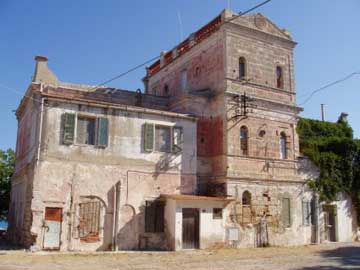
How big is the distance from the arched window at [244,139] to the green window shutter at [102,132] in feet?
24.8

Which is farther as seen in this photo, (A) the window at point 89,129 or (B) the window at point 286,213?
(B) the window at point 286,213

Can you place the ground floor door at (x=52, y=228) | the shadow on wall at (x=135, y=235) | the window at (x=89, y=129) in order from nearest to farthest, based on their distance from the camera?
the ground floor door at (x=52, y=228) < the window at (x=89, y=129) < the shadow on wall at (x=135, y=235)

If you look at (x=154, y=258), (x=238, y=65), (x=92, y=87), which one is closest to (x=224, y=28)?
(x=238, y=65)

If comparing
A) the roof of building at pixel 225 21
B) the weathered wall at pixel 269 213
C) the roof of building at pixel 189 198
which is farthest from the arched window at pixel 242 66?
the roof of building at pixel 189 198

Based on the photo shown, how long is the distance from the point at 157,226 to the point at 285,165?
28.4 ft

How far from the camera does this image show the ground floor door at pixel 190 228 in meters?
19.8

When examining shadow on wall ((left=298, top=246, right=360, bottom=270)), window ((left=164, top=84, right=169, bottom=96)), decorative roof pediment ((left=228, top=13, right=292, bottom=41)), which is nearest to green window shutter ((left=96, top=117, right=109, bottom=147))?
window ((left=164, top=84, right=169, bottom=96))

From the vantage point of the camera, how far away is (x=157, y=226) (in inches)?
792

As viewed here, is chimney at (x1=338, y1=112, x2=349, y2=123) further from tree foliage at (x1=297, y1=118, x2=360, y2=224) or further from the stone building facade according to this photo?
the stone building facade

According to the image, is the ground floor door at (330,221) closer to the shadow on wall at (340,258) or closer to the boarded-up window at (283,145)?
the shadow on wall at (340,258)

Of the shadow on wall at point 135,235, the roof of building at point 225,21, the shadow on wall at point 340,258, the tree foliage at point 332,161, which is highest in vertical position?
the roof of building at point 225,21

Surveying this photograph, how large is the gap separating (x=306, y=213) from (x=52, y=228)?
47.6 ft

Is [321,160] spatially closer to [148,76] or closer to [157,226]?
[157,226]

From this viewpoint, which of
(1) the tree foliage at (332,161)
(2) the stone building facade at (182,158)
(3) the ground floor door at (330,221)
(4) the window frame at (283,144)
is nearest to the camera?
(2) the stone building facade at (182,158)
